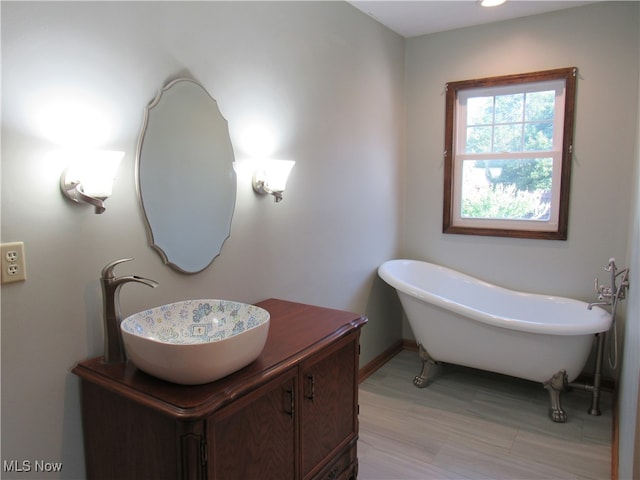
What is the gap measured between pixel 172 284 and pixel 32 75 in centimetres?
85

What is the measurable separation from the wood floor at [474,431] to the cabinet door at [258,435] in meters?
0.83

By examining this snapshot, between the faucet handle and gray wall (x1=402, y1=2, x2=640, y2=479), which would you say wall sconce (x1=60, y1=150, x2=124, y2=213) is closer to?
the faucet handle

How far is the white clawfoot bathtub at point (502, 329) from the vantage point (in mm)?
2641

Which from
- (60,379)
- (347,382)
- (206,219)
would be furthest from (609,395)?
(60,379)

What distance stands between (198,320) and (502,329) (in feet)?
6.12

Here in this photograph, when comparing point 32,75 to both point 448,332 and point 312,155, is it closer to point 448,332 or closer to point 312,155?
point 312,155

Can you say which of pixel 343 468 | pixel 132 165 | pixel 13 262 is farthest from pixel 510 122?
pixel 13 262

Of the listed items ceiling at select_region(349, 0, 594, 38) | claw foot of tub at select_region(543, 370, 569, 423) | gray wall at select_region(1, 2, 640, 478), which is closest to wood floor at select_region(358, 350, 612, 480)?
claw foot of tub at select_region(543, 370, 569, 423)

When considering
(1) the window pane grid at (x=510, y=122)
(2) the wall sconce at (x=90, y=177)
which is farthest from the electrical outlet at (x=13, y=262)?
(1) the window pane grid at (x=510, y=122)

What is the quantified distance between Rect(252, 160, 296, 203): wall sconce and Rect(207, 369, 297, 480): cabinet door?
91cm

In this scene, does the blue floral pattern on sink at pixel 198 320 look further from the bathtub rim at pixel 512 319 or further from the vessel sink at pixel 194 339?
the bathtub rim at pixel 512 319

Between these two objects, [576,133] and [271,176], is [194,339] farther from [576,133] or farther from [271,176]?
[576,133]

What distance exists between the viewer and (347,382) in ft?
6.48

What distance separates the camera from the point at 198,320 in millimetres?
1748
